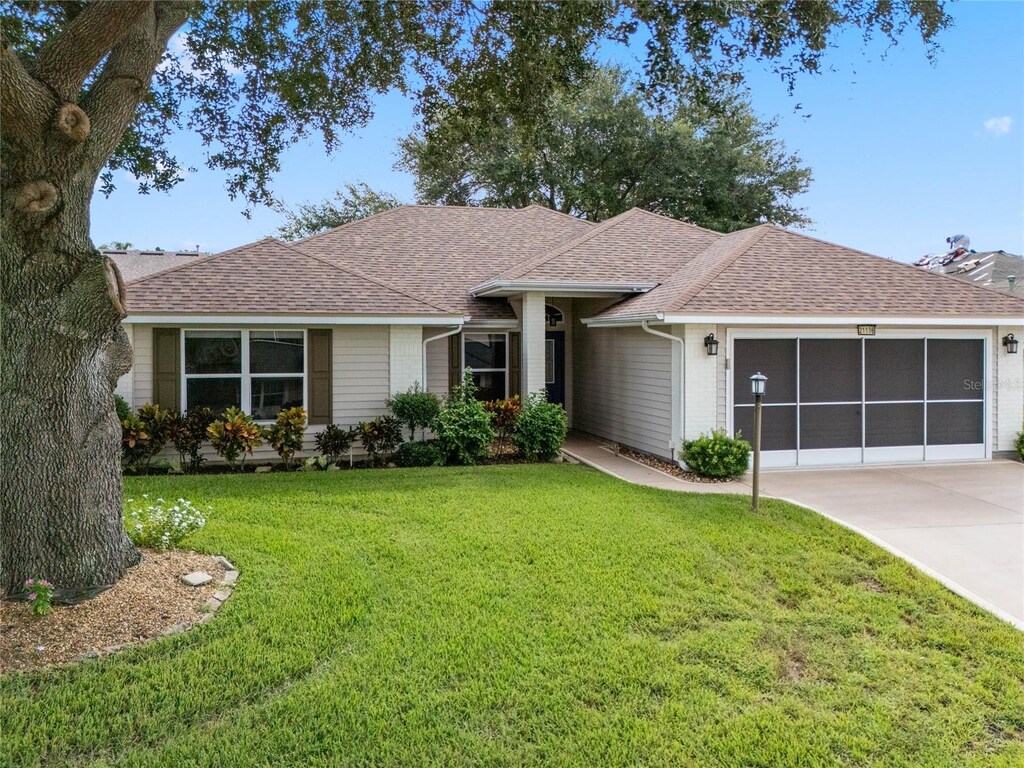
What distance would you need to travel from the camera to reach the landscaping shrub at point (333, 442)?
11844mm

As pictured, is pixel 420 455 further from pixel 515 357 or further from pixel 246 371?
pixel 515 357

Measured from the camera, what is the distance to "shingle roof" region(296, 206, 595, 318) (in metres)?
15.1

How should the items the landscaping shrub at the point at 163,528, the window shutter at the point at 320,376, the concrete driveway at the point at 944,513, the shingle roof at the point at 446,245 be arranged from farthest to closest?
the shingle roof at the point at 446,245 < the window shutter at the point at 320,376 < the landscaping shrub at the point at 163,528 < the concrete driveway at the point at 944,513

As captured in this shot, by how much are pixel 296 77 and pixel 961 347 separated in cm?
1202

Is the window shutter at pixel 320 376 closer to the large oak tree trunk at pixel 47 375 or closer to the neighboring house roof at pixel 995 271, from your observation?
the large oak tree trunk at pixel 47 375

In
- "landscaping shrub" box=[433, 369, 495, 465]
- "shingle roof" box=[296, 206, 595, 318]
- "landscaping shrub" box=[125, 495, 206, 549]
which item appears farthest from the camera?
"shingle roof" box=[296, 206, 595, 318]

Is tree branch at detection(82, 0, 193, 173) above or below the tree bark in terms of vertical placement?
above

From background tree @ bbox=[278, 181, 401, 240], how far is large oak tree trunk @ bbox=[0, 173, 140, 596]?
84.9 feet

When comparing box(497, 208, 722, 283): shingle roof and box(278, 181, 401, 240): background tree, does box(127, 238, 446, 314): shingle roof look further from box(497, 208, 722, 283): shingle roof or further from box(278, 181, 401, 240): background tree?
box(278, 181, 401, 240): background tree

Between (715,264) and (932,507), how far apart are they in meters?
5.85

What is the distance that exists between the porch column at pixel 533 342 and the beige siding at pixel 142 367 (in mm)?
6671

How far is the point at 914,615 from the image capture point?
216 inches

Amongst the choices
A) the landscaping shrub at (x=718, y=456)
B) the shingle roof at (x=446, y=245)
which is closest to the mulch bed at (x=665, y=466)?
the landscaping shrub at (x=718, y=456)

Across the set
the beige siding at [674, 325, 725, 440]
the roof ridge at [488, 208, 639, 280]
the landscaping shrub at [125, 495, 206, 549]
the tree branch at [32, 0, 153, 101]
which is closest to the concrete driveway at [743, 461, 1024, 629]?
the beige siding at [674, 325, 725, 440]
